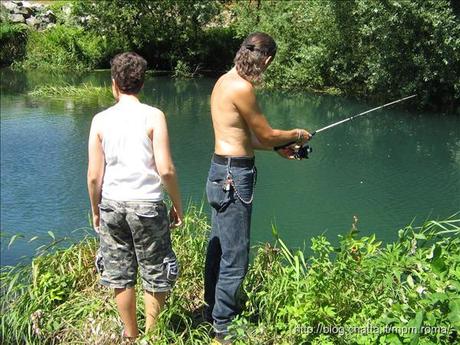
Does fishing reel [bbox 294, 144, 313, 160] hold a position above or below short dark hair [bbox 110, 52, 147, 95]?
below

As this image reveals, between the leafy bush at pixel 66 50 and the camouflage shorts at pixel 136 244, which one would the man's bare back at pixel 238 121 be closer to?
the camouflage shorts at pixel 136 244

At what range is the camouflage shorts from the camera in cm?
252

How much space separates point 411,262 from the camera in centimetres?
273

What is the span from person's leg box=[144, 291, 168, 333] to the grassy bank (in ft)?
0.13

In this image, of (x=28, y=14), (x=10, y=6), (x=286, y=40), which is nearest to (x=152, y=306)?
(x=286, y=40)

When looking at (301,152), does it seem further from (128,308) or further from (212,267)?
(128,308)

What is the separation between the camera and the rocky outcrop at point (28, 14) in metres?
21.7

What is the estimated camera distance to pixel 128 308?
2.68 meters

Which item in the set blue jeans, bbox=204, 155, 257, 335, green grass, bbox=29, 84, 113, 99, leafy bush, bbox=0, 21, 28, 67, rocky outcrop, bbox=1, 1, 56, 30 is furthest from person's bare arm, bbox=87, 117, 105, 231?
rocky outcrop, bbox=1, 1, 56, 30

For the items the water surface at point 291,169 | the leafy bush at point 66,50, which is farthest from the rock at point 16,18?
the water surface at point 291,169

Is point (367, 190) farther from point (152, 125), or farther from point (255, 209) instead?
point (152, 125)

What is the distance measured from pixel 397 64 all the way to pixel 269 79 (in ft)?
14.0

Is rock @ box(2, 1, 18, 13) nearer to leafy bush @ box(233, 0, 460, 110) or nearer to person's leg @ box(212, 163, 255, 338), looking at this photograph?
leafy bush @ box(233, 0, 460, 110)

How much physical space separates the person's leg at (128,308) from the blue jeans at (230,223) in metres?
0.38
